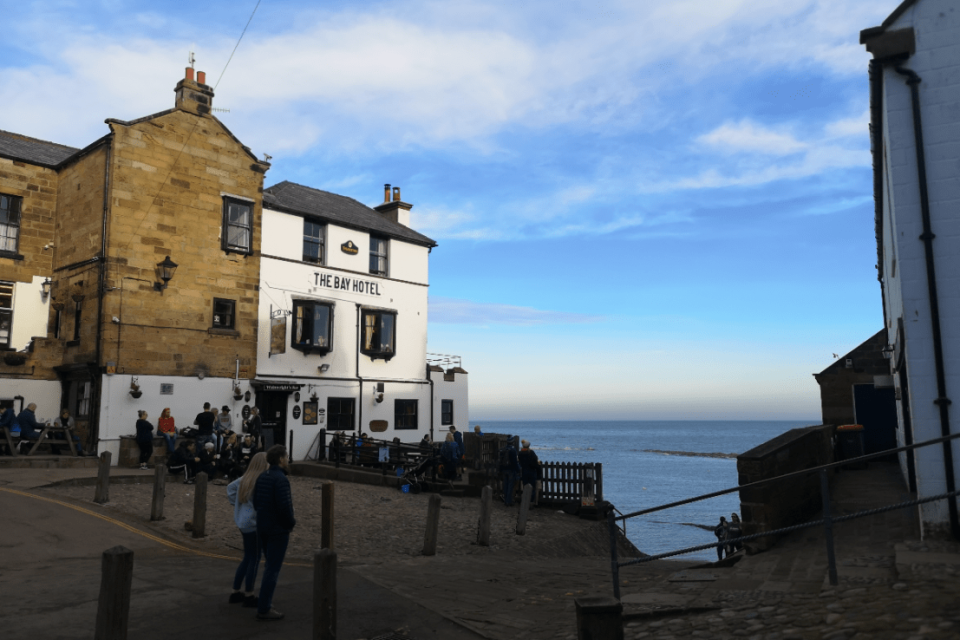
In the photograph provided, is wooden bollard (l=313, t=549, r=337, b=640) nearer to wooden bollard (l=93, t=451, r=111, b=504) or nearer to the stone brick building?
wooden bollard (l=93, t=451, r=111, b=504)

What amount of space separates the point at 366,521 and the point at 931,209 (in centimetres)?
1153

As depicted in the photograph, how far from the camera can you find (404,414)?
95.6 feet

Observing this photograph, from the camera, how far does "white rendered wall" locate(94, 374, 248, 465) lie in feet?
67.4

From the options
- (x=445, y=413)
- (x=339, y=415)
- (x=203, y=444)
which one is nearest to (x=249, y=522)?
(x=203, y=444)

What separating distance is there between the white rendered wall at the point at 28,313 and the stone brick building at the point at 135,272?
0.12 ft

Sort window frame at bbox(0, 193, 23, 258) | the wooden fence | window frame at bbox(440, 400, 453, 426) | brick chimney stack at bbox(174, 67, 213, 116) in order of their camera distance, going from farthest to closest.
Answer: window frame at bbox(440, 400, 453, 426), brick chimney stack at bbox(174, 67, 213, 116), window frame at bbox(0, 193, 23, 258), the wooden fence

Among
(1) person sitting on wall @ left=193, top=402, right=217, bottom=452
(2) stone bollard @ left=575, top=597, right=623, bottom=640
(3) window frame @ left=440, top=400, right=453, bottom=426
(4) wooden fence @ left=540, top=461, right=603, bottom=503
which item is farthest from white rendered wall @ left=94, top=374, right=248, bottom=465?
(2) stone bollard @ left=575, top=597, right=623, bottom=640

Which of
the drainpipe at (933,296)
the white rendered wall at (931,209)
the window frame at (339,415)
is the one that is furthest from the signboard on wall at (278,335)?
the drainpipe at (933,296)

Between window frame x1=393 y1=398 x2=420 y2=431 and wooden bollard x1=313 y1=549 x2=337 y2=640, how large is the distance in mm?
22743

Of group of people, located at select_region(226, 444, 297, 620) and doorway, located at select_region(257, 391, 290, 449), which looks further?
doorway, located at select_region(257, 391, 290, 449)

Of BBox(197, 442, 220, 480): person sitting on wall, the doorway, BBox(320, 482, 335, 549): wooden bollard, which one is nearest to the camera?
BBox(320, 482, 335, 549): wooden bollard

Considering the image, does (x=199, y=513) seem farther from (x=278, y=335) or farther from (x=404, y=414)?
(x=404, y=414)

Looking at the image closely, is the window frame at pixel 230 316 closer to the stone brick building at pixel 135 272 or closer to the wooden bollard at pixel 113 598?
the stone brick building at pixel 135 272

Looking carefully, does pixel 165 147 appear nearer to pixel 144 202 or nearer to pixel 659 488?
pixel 144 202
